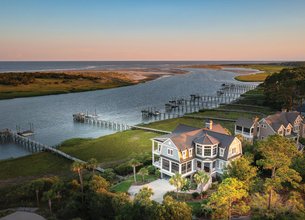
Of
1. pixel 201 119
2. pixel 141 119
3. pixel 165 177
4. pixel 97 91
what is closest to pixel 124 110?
pixel 141 119

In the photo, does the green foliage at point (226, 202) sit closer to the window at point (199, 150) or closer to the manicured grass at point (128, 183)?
the window at point (199, 150)

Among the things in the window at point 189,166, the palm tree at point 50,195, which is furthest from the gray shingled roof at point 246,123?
the palm tree at point 50,195

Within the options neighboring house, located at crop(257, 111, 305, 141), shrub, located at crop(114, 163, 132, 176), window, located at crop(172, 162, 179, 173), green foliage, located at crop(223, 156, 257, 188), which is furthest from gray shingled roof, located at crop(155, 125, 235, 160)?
neighboring house, located at crop(257, 111, 305, 141)

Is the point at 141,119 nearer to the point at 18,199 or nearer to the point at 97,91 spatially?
the point at 18,199

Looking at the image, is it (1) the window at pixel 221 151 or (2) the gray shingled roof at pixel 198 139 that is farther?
(1) the window at pixel 221 151

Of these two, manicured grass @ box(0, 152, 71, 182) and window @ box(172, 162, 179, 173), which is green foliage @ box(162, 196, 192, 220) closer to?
window @ box(172, 162, 179, 173)
